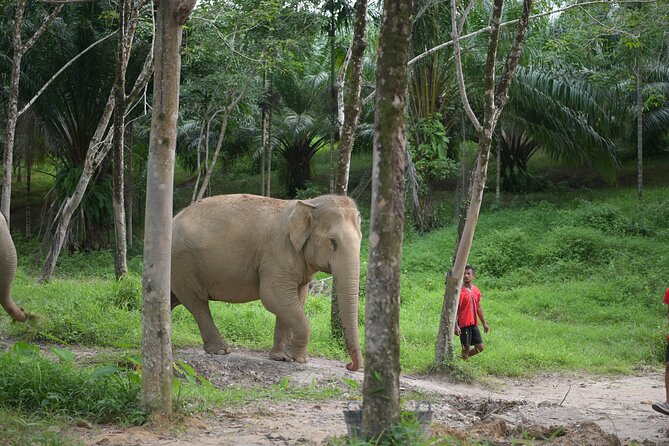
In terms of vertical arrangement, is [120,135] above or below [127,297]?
above

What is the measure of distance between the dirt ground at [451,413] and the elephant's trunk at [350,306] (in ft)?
1.23

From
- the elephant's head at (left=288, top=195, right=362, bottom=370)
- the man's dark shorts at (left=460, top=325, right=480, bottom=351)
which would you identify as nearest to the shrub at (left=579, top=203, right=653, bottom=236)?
the man's dark shorts at (left=460, top=325, right=480, bottom=351)

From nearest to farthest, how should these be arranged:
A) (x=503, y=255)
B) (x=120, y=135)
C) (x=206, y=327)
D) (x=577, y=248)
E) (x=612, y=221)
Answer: (x=206, y=327) → (x=120, y=135) → (x=577, y=248) → (x=503, y=255) → (x=612, y=221)

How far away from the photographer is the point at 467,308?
11.5 meters

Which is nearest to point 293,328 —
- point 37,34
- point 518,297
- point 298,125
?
point 518,297

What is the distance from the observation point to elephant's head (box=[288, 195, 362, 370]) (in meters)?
9.86

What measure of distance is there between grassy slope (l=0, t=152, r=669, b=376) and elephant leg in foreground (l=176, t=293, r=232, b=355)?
85cm

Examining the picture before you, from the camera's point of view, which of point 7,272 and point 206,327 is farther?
point 206,327

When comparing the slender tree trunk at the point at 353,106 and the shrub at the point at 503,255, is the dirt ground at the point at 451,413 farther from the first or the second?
the shrub at the point at 503,255

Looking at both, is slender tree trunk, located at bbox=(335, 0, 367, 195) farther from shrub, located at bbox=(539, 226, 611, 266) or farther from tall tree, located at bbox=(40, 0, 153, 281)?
shrub, located at bbox=(539, 226, 611, 266)

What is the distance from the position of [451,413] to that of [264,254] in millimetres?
3469

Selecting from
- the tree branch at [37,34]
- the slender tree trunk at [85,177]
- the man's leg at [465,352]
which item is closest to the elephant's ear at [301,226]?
the man's leg at [465,352]

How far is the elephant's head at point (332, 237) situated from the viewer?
9.86 m

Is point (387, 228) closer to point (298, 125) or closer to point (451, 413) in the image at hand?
point (451, 413)
